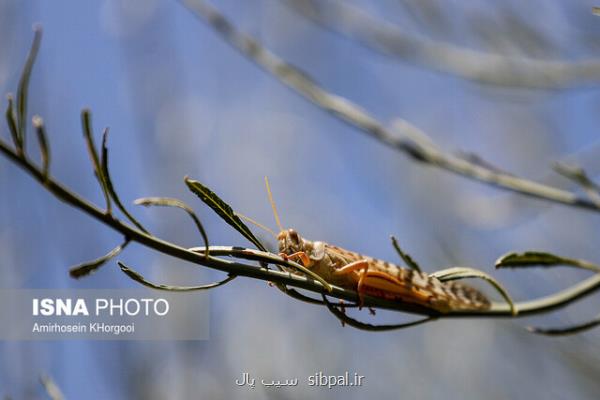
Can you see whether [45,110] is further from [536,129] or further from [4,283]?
[536,129]

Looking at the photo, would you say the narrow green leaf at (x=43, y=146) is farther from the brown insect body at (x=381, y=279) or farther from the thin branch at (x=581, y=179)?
the thin branch at (x=581, y=179)

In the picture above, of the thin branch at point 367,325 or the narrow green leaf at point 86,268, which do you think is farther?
the thin branch at point 367,325

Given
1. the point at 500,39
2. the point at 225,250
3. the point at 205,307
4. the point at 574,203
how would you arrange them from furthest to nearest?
the point at 205,307, the point at 500,39, the point at 574,203, the point at 225,250

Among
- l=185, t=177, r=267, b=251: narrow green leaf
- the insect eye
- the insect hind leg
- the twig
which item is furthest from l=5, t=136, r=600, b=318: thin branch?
the insect eye

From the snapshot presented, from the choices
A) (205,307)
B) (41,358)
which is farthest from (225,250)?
(205,307)

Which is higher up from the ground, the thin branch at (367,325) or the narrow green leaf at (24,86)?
the narrow green leaf at (24,86)

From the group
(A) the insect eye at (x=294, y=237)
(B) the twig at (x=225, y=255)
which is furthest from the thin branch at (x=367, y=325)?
(A) the insect eye at (x=294, y=237)

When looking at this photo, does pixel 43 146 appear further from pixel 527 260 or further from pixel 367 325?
pixel 527 260
